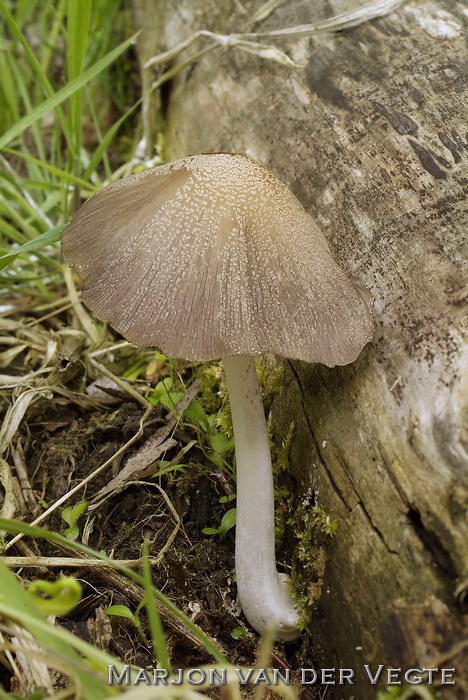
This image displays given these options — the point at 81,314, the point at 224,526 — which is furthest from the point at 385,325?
the point at 81,314

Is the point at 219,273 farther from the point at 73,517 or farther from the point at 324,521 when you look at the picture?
the point at 73,517

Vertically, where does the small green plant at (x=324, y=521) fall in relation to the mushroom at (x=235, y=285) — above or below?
below

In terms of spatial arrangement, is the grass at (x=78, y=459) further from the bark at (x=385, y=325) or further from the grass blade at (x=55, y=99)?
the bark at (x=385, y=325)

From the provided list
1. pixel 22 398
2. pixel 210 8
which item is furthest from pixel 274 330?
pixel 210 8

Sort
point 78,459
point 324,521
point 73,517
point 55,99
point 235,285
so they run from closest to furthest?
1. point 235,285
2. point 324,521
3. point 73,517
4. point 78,459
5. point 55,99

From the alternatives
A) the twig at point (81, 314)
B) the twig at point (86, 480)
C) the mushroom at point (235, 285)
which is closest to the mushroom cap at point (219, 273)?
the mushroom at point (235, 285)

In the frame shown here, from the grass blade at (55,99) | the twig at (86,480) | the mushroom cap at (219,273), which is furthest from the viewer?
the grass blade at (55,99)

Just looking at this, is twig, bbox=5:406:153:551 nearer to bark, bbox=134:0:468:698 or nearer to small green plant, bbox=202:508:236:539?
small green plant, bbox=202:508:236:539
